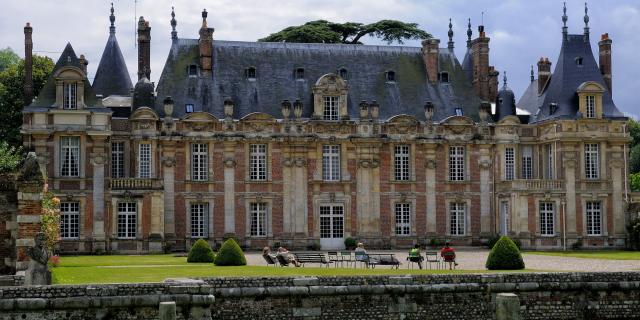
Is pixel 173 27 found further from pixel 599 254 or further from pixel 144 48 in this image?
pixel 599 254

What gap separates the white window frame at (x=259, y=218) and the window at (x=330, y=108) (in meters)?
4.97

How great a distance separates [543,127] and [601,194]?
410 centimetres

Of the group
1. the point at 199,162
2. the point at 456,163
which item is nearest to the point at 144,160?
the point at 199,162

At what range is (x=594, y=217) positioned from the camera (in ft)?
157

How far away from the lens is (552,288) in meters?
26.0

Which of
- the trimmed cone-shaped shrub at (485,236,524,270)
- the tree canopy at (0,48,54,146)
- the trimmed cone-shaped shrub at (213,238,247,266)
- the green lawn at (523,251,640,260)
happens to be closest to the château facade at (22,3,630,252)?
the green lawn at (523,251,640,260)

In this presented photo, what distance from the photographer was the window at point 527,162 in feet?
162

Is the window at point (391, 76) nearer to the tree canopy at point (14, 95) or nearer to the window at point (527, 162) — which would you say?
the window at point (527, 162)

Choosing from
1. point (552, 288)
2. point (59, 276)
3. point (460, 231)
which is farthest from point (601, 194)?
point (59, 276)

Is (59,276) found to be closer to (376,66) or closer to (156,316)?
(156,316)

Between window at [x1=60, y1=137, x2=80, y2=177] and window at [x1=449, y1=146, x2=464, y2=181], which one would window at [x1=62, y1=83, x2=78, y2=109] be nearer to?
window at [x1=60, y1=137, x2=80, y2=177]

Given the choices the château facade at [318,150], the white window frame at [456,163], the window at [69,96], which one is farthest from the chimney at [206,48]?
the white window frame at [456,163]

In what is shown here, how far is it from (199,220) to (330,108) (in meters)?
7.88

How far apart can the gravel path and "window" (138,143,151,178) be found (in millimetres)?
6009
